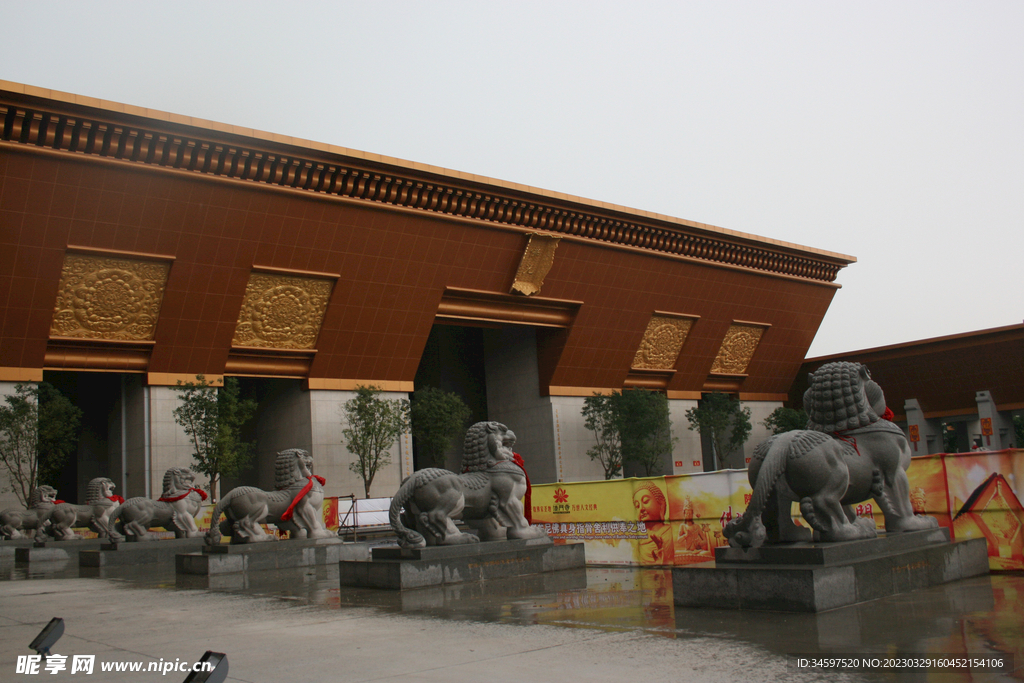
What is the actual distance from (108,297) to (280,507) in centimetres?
1357

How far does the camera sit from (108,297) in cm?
2444

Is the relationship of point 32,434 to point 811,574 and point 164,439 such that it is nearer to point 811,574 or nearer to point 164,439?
point 164,439

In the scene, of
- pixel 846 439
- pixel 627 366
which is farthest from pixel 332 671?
pixel 627 366

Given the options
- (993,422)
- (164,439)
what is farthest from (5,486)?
(993,422)

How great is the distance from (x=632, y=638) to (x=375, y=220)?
2266 cm

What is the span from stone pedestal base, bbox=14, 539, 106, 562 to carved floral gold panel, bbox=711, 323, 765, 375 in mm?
27879

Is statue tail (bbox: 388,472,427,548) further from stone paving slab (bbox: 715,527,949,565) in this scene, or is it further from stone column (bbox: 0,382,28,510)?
stone column (bbox: 0,382,28,510)

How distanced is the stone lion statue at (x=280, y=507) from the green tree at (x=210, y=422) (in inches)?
467

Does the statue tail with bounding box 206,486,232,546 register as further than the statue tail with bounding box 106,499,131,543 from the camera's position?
No

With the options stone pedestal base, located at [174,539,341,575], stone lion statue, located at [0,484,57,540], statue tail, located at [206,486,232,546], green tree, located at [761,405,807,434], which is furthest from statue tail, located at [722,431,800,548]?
green tree, located at [761,405,807,434]

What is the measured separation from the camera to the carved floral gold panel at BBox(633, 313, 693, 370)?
118 ft

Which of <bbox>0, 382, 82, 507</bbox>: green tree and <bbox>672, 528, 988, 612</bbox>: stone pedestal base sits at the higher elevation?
<bbox>0, 382, 82, 507</bbox>: green tree

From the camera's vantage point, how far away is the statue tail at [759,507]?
7.12m

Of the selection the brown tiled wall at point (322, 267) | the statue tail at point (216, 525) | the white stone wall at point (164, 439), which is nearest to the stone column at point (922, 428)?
the brown tiled wall at point (322, 267)
